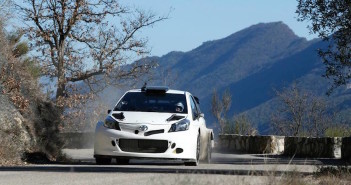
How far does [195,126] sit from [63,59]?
14.9 meters

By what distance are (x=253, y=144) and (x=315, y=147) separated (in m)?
4.51

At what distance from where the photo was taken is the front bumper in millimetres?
16797

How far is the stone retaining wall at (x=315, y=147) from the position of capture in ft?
106

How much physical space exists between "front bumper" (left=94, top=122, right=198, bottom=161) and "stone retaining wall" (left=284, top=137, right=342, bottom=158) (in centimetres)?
1635

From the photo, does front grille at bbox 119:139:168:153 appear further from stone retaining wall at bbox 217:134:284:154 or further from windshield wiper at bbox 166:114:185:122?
stone retaining wall at bbox 217:134:284:154

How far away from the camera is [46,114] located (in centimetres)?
2200

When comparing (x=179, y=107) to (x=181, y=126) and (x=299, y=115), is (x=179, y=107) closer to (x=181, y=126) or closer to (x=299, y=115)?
(x=181, y=126)

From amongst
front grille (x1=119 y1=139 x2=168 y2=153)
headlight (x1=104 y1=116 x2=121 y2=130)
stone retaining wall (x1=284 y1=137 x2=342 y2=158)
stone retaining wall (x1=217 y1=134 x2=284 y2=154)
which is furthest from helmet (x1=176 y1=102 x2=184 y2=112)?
stone retaining wall (x1=217 y1=134 x2=284 y2=154)

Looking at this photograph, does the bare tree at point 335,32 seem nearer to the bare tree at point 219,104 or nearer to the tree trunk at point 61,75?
the tree trunk at point 61,75

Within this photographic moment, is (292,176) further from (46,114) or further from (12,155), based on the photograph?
(46,114)

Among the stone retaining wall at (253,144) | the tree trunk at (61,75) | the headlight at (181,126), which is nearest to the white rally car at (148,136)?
the headlight at (181,126)

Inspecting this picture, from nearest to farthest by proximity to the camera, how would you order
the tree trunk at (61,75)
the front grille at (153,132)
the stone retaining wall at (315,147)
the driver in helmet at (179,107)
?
the front grille at (153,132), the driver in helmet at (179,107), the tree trunk at (61,75), the stone retaining wall at (315,147)

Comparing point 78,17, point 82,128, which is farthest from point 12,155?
point 82,128

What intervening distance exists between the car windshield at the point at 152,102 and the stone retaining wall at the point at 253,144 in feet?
56.2
